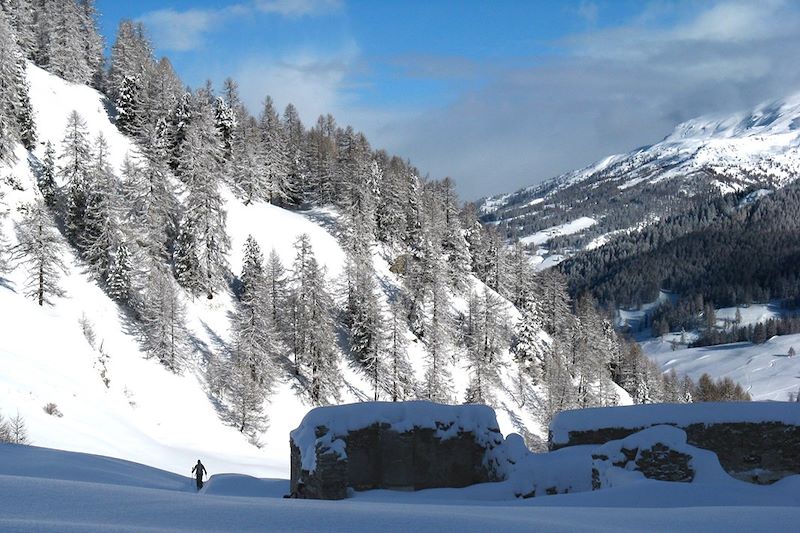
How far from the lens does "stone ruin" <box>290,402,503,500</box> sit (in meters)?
16.7

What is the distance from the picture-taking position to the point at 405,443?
1712 cm

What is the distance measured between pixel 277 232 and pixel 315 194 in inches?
649

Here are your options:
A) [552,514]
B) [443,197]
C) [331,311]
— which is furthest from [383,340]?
[552,514]

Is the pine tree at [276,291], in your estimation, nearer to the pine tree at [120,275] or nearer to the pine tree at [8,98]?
the pine tree at [120,275]

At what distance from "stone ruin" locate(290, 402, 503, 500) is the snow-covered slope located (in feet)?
54.9

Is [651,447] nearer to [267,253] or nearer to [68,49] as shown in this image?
[267,253]

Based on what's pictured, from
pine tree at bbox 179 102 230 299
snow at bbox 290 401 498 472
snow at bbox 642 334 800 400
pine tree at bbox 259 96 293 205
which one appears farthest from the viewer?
snow at bbox 642 334 800 400

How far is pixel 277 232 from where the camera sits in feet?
209

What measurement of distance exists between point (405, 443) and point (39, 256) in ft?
106

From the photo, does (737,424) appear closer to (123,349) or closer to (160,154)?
(123,349)

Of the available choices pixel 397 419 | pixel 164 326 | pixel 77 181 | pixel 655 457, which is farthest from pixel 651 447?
pixel 77 181

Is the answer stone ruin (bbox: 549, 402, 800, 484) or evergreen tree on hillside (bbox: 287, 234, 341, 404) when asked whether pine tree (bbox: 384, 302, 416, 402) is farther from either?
stone ruin (bbox: 549, 402, 800, 484)

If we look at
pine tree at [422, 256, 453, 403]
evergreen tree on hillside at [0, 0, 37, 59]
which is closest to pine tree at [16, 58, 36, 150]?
evergreen tree on hillside at [0, 0, 37, 59]

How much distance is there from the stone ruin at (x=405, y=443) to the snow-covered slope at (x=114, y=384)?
16730 mm
